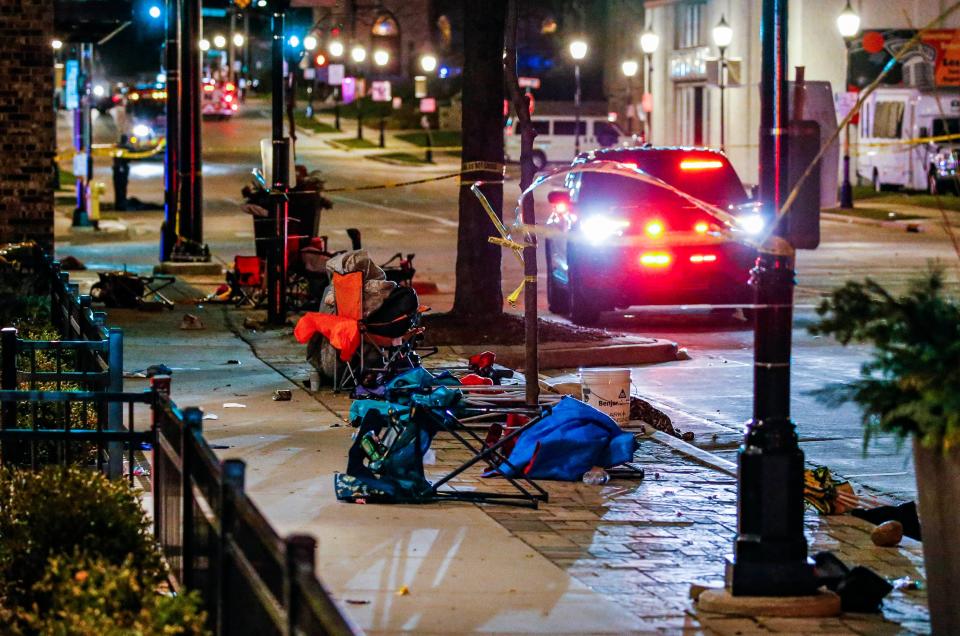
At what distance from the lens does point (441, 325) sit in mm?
16484

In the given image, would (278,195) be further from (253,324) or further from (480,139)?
(480,139)

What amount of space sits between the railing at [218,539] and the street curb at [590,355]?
8077 millimetres

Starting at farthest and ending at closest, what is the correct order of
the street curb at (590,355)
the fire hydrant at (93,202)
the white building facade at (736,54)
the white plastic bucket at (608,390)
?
the white building facade at (736,54), the fire hydrant at (93,202), the street curb at (590,355), the white plastic bucket at (608,390)

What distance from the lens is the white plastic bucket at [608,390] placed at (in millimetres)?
11430

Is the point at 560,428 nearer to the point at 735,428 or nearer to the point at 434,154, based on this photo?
the point at 735,428

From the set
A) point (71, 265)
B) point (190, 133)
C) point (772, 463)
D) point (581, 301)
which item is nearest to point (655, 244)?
point (581, 301)

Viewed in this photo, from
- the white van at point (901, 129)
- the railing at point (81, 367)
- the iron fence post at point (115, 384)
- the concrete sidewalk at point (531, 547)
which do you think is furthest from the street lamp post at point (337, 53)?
the iron fence post at point (115, 384)

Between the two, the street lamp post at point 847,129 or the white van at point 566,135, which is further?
the white van at point 566,135

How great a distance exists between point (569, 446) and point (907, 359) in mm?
4104

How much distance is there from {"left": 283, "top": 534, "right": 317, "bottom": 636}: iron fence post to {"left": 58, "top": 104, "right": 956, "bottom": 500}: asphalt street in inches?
120

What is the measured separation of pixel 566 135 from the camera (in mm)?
61531

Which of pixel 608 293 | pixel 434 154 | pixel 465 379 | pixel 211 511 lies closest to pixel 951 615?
pixel 211 511

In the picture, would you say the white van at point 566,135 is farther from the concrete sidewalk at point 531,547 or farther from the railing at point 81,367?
the railing at point 81,367

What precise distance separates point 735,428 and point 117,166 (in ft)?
95.4
